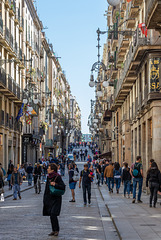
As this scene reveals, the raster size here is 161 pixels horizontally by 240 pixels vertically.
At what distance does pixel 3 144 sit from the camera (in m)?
38.6

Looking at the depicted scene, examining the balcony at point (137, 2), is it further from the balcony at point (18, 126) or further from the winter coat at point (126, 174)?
the balcony at point (18, 126)

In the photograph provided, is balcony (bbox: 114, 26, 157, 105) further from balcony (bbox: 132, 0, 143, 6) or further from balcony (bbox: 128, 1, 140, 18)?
balcony (bbox: 132, 0, 143, 6)

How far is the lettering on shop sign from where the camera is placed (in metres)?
24.0

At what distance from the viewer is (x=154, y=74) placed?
79.7 feet

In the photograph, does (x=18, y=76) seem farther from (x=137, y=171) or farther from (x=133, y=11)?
(x=137, y=171)

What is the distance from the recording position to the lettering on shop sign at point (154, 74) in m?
24.0

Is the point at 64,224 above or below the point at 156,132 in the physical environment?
below

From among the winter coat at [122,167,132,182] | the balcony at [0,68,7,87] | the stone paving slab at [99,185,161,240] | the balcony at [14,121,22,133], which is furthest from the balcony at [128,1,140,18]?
the balcony at [14,121,22,133]

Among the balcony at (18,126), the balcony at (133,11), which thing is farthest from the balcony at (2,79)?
the balcony at (133,11)

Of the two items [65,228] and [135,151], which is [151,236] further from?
[135,151]

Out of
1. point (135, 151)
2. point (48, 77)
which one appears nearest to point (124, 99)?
point (135, 151)

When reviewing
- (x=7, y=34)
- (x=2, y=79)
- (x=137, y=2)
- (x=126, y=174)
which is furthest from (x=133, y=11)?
(x=126, y=174)

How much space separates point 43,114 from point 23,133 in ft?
66.3

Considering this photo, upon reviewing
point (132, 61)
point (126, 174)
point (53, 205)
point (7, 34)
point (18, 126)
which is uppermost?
point (7, 34)
